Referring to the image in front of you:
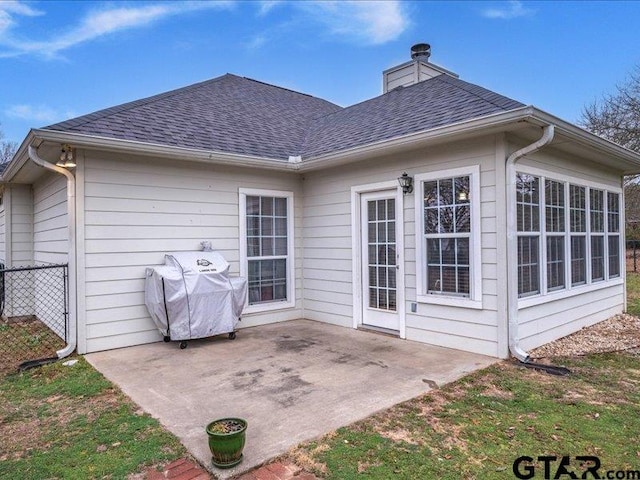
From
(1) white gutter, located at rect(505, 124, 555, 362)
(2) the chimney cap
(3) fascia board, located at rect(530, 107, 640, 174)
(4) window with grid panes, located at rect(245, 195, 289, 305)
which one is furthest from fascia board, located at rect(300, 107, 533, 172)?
(2) the chimney cap

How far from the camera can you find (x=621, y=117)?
13234 millimetres

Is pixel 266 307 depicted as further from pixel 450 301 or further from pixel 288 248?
pixel 450 301

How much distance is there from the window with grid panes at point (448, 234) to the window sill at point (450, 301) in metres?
0.08

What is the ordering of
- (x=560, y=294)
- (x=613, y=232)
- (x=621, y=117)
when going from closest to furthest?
(x=560, y=294), (x=613, y=232), (x=621, y=117)

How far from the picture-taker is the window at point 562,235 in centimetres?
483

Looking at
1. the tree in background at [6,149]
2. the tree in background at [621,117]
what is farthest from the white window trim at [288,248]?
the tree in background at [6,149]

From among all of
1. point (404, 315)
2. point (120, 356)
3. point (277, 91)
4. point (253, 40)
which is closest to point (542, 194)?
point (404, 315)

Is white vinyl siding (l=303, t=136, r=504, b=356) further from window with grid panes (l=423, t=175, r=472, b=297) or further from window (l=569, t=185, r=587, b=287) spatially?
window (l=569, t=185, r=587, b=287)

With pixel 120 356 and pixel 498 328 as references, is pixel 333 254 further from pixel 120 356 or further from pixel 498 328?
pixel 120 356

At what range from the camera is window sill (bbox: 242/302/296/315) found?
6267mm

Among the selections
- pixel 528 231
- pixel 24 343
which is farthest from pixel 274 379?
pixel 24 343

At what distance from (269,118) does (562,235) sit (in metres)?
5.34

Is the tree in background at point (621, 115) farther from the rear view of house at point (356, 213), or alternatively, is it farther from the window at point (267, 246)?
the window at point (267, 246)

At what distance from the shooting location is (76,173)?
4.84 m
